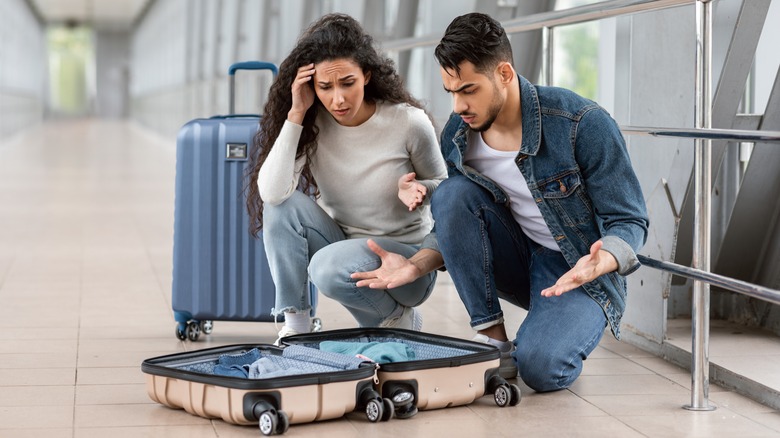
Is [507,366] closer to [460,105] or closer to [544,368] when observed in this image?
[544,368]

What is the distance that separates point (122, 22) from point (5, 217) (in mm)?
33874

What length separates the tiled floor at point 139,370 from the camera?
2.20 metres

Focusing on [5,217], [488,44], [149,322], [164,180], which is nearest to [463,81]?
[488,44]

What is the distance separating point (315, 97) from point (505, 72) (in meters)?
0.53

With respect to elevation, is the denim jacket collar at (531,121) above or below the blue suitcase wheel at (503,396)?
above

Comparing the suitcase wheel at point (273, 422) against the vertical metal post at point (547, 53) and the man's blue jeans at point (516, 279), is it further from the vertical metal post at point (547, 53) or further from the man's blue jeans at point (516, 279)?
the vertical metal post at point (547, 53)

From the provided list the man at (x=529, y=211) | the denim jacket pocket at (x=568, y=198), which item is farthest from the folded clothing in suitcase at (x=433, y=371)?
the denim jacket pocket at (x=568, y=198)

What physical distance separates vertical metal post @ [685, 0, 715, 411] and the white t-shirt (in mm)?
348

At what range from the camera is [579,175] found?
8.07 ft

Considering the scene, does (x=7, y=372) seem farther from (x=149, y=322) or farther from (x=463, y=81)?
(x=463, y=81)

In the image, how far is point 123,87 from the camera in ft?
139

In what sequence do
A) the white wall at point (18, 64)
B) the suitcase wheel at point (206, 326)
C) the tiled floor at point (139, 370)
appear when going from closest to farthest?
the tiled floor at point (139, 370) → the suitcase wheel at point (206, 326) → the white wall at point (18, 64)

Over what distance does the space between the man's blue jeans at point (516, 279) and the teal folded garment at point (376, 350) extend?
9.9 inches

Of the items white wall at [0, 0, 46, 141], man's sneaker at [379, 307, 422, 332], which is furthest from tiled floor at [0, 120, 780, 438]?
white wall at [0, 0, 46, 141]
